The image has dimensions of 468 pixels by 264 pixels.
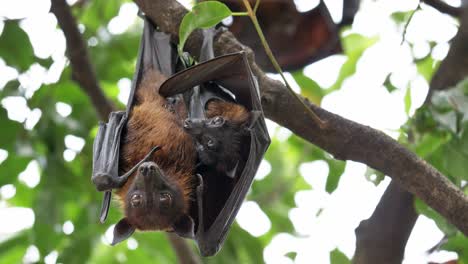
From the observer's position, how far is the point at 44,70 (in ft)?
19.1

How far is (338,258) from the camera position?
4699 mm

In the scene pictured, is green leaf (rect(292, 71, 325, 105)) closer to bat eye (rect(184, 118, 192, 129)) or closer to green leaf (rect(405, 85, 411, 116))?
green leaf (rect(405, 85, 411, 116))

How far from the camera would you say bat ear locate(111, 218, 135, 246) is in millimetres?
4711

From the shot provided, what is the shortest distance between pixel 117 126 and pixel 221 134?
67 cm

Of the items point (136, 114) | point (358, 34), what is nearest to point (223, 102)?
point (136, 114)

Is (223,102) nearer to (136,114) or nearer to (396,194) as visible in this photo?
(136,114)

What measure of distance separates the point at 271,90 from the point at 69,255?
92.1 inches

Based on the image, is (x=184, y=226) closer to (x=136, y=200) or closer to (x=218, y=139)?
(x=136, y=200)

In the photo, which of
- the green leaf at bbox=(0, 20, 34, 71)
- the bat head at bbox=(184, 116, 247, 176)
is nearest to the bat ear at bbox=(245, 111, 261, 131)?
the bat head at bbox=(184, 116, 247, 176)

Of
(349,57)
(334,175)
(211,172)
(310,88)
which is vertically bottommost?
(349,57)

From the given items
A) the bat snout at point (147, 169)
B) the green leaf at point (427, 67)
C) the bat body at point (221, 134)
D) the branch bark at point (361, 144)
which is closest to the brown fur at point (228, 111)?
the bat body at point (221, 134)

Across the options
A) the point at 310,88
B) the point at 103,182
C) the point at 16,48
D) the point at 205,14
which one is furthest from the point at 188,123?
the point at 310,88

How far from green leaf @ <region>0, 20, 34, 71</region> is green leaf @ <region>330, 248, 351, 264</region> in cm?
263

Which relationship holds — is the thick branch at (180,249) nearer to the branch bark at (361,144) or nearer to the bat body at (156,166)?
the bat body at (156,166)
